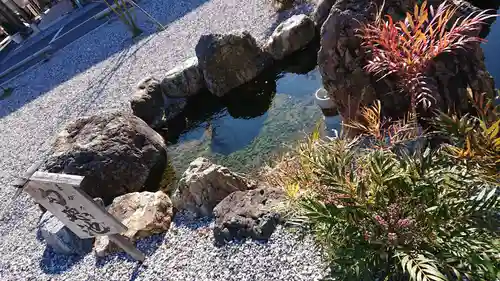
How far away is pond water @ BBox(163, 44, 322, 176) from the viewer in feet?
18.8

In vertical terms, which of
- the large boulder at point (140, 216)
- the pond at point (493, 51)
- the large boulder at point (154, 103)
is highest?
the large boulder at point (140, 216)

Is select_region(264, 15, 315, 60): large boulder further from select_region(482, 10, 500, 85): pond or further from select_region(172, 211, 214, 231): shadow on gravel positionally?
A: select_region(172, 211, 214, 231): shadow on gravel

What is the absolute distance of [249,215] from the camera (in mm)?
3713

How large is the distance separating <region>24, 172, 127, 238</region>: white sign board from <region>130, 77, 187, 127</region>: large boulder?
329 centimetres

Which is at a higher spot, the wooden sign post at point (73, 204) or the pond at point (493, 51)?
the wooden sign post at point (73, 204)

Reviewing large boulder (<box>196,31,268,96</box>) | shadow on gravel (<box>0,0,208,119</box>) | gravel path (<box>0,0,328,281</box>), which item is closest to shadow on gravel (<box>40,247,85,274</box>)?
gravel path (<box>0,0,328,281</box>)

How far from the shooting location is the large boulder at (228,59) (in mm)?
6781

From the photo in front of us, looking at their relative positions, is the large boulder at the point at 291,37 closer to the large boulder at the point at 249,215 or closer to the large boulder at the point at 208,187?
the large boulder at the point at 208,187

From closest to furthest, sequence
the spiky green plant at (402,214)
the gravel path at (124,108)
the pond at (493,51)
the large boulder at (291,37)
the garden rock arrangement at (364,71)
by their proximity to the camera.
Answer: the spiky green plant at (402,214), the gravel path at (124,108), the garden rock arrangement at (364,71), the pond at (493,51), the large boulder at (291,37)

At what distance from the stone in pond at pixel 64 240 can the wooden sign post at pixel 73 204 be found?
31.5 inches

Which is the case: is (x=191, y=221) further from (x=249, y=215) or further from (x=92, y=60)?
(x=92, y=60)

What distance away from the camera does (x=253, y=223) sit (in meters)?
3.65

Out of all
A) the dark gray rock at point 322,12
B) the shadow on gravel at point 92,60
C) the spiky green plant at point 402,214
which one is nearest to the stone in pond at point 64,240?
the spiky green plant at point 402,214

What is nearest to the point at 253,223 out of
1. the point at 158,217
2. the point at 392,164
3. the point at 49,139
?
the point at 158,217
